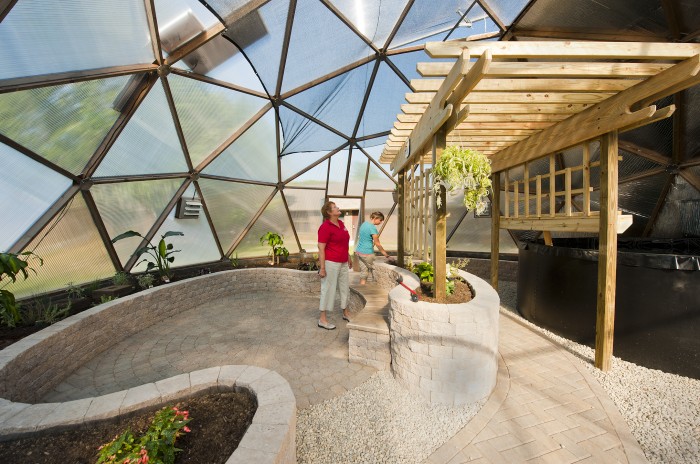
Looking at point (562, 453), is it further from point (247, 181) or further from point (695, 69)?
point (247, 181)

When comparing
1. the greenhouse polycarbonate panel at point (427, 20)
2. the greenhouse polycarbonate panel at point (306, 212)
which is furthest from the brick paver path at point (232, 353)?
the greenhouse polycarbonate panel at point (427, 20)

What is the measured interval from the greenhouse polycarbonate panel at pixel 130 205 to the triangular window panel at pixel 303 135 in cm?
336

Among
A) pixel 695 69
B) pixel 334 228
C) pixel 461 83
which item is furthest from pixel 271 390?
pixel 695 69

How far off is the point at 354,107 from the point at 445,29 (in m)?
3.15

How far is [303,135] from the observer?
9.44 meters

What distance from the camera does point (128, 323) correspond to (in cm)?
589

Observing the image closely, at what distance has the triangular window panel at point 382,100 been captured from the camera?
28.4 feet

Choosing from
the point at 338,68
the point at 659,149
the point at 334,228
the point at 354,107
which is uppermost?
the point at 338,68

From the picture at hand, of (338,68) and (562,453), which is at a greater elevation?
(338,68)

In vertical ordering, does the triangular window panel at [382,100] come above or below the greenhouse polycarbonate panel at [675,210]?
above

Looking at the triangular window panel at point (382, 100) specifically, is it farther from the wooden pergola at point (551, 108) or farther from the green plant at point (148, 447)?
the green plant at point (148, 447)

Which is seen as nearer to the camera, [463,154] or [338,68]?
[463,154]

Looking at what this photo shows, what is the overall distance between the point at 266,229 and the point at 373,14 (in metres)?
7.14

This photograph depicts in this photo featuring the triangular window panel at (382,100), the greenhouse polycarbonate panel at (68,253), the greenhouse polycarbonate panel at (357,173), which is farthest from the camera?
the greenhouse polycarbonate panel at (357,173)
